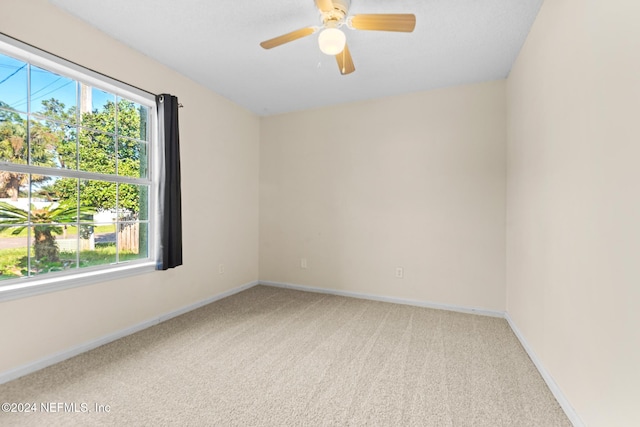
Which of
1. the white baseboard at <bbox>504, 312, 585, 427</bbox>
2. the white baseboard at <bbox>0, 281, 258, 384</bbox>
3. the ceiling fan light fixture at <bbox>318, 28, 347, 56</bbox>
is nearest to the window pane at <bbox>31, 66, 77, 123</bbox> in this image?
the white baseboard at <bbox>0, 281, 258, 384</bbox>

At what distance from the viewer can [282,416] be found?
5.08 feet

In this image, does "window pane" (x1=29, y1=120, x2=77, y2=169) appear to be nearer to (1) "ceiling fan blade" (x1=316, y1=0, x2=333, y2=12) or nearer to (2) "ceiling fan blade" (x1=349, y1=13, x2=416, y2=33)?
(1) "ceiling fan blade" (x1=316, y1=0, x2=333, y2=12)

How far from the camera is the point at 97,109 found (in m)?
2.44

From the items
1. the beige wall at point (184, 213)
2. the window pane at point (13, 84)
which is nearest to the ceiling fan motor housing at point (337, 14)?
the beige wall at point (184, 213)

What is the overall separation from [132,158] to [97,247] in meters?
0.89

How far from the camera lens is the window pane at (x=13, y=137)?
1.90 metres

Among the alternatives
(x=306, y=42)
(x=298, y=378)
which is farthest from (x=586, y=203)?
(x=306, y=42)

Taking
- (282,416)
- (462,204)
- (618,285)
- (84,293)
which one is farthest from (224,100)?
(618,285)

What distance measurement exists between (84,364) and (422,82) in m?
4.04

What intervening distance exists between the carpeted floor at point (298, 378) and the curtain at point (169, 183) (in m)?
0.72

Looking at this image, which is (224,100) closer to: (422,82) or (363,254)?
(422,82)

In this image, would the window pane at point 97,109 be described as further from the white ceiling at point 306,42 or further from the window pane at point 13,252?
the window pane at point 13,252

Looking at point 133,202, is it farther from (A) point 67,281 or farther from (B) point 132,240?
(A) point 67,281

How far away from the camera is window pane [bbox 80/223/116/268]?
2.38m
